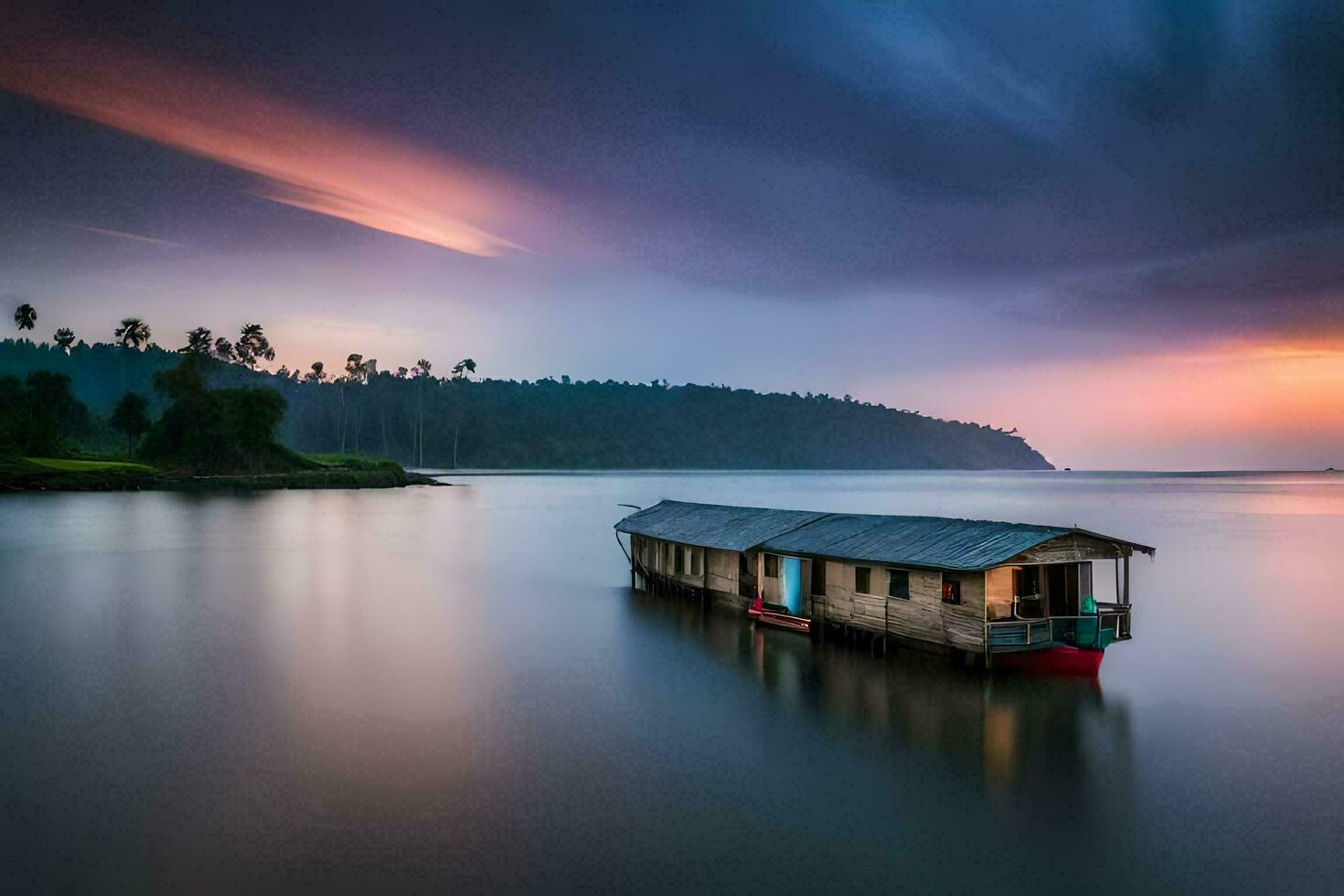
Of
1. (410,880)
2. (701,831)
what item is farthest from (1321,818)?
(410,880)

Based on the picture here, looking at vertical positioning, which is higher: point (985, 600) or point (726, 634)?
point (985, 600)

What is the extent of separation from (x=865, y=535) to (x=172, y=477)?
134 metres

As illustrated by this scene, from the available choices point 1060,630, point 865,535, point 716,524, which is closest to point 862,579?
point 865,535

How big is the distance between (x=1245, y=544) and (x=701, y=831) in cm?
8767

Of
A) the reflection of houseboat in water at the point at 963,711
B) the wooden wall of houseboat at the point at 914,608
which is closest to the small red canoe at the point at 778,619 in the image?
the reflection of houseboat in water at the point at 963,711

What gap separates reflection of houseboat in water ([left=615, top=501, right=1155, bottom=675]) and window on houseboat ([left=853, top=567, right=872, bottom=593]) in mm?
41

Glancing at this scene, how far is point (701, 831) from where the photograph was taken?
701 inches

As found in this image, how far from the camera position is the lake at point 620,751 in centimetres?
1650

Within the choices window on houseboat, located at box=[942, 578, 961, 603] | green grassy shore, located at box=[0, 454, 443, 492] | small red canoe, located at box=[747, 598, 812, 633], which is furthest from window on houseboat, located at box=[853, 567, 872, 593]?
green grassy shore, located at box=[0, 454, 443, 492]

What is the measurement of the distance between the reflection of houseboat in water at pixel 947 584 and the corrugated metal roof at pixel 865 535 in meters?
0.07

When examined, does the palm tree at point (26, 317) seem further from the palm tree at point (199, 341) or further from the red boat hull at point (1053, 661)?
the red boat hull at point (1053, 661)

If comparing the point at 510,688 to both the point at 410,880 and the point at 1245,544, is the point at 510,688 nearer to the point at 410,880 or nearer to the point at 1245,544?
the point at 410,880

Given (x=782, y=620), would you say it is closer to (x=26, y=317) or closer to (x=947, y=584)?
(x=947, y=584)

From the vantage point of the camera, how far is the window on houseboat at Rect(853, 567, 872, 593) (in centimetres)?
3206
